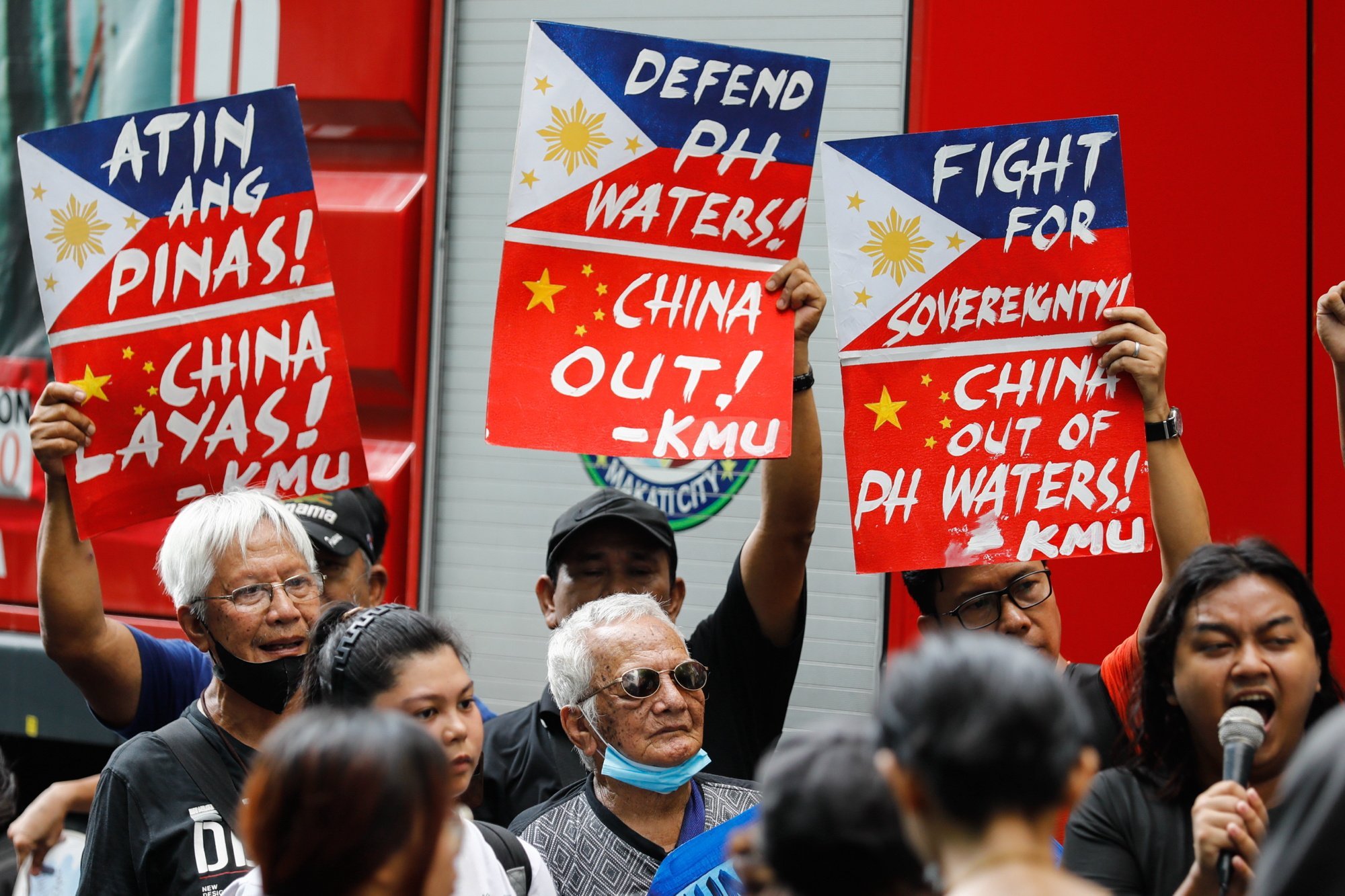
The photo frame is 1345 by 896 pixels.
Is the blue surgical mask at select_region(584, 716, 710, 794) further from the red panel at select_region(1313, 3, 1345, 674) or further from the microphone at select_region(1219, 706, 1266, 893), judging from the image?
the red panel at select_region(1313, 3, 1345, 674)

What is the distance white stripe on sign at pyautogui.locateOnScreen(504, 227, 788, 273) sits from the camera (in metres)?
3.01

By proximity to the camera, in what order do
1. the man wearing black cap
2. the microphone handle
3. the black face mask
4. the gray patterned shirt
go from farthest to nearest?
the man wearing black cap
the black face mask
the gray patterned shirt
the microphone handle

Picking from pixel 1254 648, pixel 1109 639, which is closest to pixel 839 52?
pixel 1109 639

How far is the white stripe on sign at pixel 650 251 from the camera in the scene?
3012 millimetres

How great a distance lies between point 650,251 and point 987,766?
188cm

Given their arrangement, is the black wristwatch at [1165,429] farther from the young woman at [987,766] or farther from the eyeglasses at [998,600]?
the young woman at [987,766]

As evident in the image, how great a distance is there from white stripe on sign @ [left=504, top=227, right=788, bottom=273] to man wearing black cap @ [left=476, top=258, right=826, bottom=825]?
59 millimetres

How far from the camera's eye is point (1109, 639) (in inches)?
136

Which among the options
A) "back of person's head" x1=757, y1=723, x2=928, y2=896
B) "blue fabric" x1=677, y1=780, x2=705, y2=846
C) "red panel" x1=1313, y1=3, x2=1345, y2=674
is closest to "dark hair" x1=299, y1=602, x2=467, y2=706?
"blue fabric" x1=677, y1=780, x2=705, y2=846

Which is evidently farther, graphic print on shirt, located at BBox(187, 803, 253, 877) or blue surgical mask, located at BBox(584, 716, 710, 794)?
blue surgical mask, located at BBox(584, 716, 710, 794)

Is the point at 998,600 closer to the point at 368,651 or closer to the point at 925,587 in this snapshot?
the point at 925,587

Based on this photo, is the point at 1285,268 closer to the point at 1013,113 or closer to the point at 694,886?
the point at 1013,113

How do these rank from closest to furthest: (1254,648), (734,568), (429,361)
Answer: (1254,648) → (734,568) → (429,361)

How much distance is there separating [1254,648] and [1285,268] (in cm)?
144
